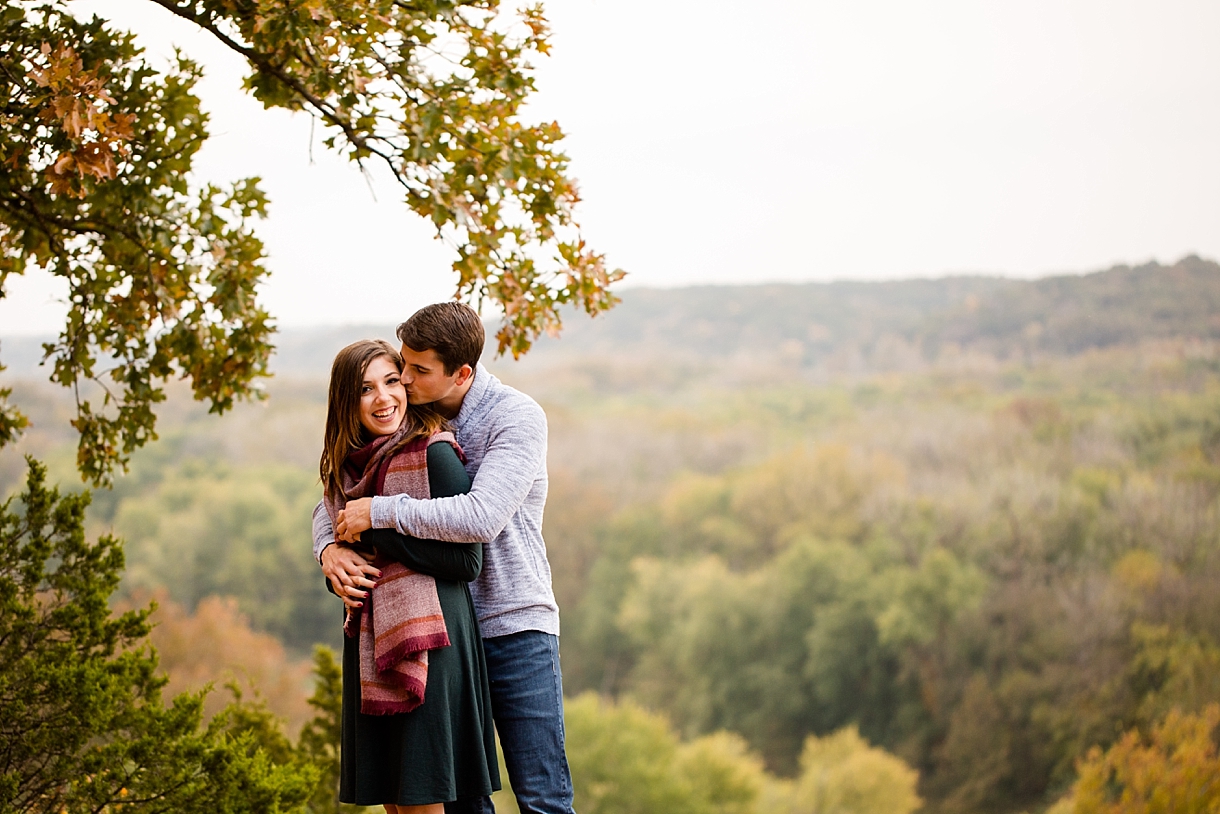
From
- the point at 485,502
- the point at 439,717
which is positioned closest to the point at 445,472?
the point at 485,502

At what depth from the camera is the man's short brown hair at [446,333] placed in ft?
7.70

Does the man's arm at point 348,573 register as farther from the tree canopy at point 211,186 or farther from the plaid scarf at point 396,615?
the tree canopy at point 211,186

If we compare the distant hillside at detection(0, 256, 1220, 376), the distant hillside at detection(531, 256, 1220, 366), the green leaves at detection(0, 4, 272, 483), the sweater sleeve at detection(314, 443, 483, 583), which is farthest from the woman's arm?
the distant hillside at detection(531, 256, 1220, 366)

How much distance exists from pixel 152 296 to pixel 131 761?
1840mm

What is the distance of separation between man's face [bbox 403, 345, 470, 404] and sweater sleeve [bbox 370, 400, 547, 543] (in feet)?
0.48

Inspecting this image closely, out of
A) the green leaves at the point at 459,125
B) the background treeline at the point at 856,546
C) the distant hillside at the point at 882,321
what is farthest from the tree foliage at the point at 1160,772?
the distant hillside at the point at 882,321

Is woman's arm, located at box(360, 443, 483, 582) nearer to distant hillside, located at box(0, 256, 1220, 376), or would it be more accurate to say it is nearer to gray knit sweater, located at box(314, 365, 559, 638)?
gray knit sweater, located at box(314, 365, 559, 638)

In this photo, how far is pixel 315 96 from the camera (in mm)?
3834

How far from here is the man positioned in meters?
2.32

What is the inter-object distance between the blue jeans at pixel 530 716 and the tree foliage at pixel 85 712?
135 cm

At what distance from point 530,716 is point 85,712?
1.71 m

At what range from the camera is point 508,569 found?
7.80ft

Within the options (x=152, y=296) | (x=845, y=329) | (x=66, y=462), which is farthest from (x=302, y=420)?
(x=152, y=296)

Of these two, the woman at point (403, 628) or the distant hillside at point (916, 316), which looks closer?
the woman at point (403, 628)
